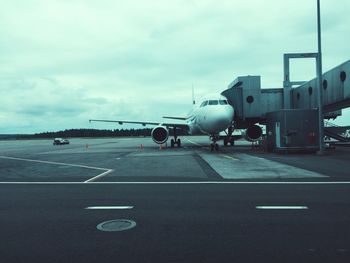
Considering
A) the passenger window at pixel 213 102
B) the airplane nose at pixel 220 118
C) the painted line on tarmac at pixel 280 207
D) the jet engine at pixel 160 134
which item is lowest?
the painted line on tarmac at pixel 280 207

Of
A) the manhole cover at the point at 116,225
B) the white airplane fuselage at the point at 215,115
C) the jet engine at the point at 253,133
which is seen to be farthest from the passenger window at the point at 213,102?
the manhole cover at the point at 116,225

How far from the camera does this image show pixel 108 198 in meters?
8.94

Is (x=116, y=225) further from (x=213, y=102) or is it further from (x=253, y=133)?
(x=253, y=133)

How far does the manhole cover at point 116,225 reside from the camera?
611 centimetres

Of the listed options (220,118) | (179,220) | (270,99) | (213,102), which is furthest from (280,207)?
(270,99)

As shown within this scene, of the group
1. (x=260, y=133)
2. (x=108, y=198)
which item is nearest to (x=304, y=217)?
(x=108, y=198)

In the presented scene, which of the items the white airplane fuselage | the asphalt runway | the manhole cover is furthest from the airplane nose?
the manhole cover

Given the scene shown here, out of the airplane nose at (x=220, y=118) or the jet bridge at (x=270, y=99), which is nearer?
the airplane nose at (x=220, y=118)

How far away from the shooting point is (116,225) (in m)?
6.32

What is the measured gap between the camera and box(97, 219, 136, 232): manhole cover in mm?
6107

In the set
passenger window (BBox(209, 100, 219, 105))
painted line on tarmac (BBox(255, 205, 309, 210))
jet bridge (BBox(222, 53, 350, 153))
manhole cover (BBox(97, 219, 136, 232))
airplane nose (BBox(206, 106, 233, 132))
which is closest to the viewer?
manhole cover (BBox(97, 219, 136, 232))

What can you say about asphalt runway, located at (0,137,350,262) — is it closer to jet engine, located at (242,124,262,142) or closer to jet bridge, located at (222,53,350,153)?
jet bridge, located at (222,53,350,153)

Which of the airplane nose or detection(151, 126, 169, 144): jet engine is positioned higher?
the airplane nose

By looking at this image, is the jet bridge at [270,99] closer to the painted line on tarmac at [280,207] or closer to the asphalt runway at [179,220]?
the asphalt runway at [179,220]
